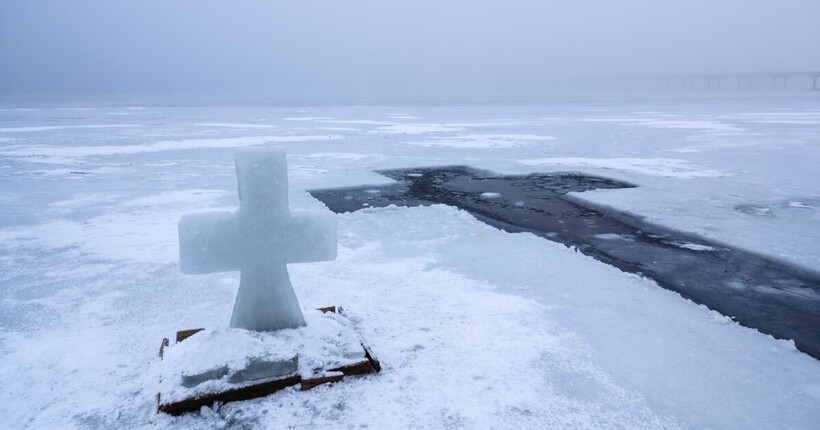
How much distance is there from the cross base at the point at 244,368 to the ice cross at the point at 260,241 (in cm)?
15

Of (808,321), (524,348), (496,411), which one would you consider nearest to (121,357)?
(496,411)

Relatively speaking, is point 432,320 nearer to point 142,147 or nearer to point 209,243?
point 209,243

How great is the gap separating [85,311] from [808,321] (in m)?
4.80

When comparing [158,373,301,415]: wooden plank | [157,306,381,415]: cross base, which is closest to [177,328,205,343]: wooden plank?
[157,306,381,415]: cross base

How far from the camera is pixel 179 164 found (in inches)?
404

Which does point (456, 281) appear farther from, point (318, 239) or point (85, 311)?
point (85, 311)

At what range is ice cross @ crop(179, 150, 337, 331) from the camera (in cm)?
249

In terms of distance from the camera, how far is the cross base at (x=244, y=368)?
231 cm

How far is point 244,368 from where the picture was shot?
2.38 metres

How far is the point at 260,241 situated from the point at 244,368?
64cm

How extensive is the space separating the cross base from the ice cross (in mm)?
147

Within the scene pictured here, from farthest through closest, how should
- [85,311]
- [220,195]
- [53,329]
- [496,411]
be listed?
[220,195] → [85,311] → [53,329] → [496,411]

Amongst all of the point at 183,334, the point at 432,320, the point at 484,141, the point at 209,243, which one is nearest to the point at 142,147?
the point at 484,141

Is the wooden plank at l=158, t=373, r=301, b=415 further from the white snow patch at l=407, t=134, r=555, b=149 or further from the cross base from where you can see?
the white snow patch at l=407, t=134, r=555, b=149
